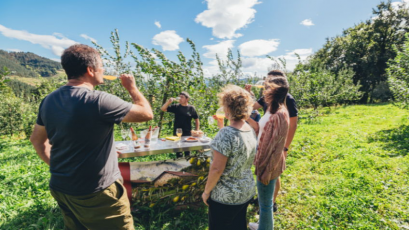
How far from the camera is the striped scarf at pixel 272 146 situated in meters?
2.25

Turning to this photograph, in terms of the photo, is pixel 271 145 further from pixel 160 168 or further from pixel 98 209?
pixel 160 168

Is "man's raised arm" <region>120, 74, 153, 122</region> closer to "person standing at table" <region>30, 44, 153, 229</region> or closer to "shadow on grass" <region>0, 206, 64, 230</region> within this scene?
"person standing at table" <region>30, 44, 153, 229</region>

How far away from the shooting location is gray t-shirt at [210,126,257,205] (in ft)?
5.80

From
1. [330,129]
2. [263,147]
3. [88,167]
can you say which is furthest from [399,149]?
[88,167]

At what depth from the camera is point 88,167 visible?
151 centimetres

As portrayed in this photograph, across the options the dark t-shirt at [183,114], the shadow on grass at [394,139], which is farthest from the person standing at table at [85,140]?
the shadow on grass at [394,139]

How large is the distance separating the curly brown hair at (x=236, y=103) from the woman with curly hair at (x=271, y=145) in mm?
559

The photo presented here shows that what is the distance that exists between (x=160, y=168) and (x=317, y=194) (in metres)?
3.39

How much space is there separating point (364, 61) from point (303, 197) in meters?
32.9

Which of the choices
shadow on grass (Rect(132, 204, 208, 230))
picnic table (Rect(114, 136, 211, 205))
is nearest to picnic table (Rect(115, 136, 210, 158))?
picnic table (Rect(114, 136, 211, 205))

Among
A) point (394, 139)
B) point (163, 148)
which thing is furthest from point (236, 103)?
point (394, 139)

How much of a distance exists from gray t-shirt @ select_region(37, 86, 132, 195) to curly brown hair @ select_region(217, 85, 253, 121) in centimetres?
95

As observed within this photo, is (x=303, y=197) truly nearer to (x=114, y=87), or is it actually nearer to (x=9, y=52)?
(x=114, y=87)

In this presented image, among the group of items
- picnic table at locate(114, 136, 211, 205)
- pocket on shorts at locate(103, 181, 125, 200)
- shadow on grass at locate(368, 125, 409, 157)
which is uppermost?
pocket on shorts at locate(103, 181, 125, 200)
